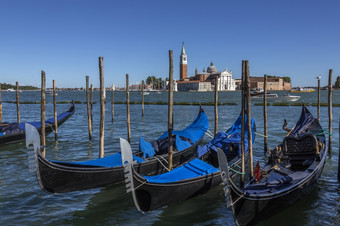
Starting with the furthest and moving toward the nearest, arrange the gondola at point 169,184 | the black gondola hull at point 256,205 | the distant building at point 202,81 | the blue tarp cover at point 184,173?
the distant building at point 202,81 → the blue tarp cover at point 184,173 → the gondola at point 169,184 → the black gondola hull at point 256,205

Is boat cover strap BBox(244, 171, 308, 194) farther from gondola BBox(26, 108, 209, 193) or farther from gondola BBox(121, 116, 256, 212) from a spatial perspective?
gondola BBox(26, 108, 209, 193)

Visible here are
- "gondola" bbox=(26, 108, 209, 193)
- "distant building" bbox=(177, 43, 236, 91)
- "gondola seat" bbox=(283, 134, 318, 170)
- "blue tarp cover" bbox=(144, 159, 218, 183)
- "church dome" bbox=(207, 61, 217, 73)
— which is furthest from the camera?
A: "church dome" bbox=(207, 61, 217, 73)

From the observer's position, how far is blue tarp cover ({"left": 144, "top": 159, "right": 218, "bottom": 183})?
6125 millimetres

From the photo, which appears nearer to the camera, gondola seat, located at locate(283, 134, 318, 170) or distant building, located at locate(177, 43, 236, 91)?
gondola seat, located at locate(283, 134, 318, 170)

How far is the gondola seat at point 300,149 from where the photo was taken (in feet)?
26.2

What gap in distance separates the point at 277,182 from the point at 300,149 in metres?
2.90

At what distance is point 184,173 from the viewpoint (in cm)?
660

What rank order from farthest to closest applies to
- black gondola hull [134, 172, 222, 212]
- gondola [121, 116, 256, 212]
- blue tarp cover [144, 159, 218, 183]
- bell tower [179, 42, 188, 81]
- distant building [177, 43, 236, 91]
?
bell tower [179, 42, 188, 81]
distant building [177, 43, 236, 91]
blue tarp cover [144, 159, 218, 183]
black gondola hull [134, 172, 222, 212]
gondola [121, 116, 256, 212]

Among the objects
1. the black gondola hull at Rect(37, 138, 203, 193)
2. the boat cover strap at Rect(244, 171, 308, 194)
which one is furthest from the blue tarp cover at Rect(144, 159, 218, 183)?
the black gondola hull at Rect(37, 138, 203, 193)

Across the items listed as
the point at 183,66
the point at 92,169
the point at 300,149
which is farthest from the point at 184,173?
the point at 183,66

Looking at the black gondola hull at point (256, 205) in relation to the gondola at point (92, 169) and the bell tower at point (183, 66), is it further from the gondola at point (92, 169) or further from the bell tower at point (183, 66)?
the bell tower at point (183, 66)

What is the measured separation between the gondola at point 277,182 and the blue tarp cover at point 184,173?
44.6 inches

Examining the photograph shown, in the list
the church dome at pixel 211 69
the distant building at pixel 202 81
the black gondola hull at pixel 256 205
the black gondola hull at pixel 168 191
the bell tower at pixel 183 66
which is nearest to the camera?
the black gondola hull at pixel 256 205

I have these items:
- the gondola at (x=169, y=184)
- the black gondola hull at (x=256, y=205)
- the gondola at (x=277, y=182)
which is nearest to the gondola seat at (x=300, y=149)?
the gondola at (x=277, y=182)
